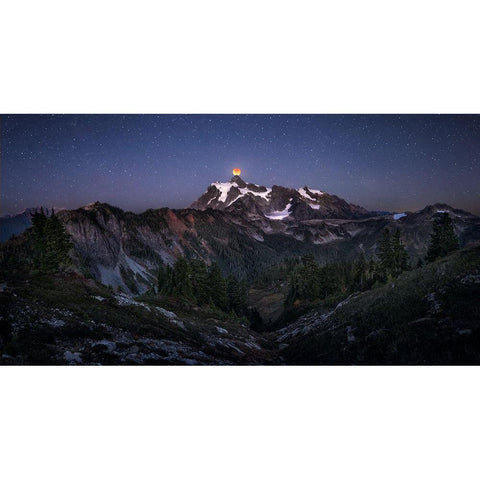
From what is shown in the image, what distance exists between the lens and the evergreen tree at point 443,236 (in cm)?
1281

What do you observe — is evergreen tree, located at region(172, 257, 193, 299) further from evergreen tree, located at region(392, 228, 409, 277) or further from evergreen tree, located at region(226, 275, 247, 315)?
evergreen tree, located at region(392, 228, 409, 277)

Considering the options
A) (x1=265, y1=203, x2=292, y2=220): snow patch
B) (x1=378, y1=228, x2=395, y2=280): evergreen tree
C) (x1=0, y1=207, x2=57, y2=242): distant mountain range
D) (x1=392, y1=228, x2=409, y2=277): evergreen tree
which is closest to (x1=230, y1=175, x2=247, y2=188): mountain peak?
(x1=265, y1=203, x2=292, y2=220): snow patch

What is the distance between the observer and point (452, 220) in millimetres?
12672

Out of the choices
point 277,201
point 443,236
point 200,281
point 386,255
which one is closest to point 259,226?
point 277,201

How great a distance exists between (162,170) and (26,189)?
223 inches

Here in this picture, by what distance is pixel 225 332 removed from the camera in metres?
13.9

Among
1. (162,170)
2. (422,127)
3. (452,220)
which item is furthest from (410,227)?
(162,170)

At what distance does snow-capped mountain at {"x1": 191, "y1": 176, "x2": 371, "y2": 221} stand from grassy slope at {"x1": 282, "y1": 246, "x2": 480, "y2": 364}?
422 centimetres

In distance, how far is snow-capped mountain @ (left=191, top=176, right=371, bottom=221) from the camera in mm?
14797

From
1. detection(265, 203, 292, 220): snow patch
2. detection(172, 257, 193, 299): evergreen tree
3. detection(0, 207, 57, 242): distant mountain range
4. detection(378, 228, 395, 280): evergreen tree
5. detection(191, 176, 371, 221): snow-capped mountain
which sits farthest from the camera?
detection(265, 203, 292, 220): snow patch

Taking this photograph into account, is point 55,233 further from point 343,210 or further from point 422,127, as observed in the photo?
point 422,127

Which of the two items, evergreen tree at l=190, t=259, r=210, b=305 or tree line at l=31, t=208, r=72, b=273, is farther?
evergreen tree at l=190, t=259, r=210, b=305

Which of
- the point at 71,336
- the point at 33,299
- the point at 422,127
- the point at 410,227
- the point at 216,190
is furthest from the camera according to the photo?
the point at 216,190

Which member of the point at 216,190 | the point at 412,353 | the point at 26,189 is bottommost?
the point at 412,353
